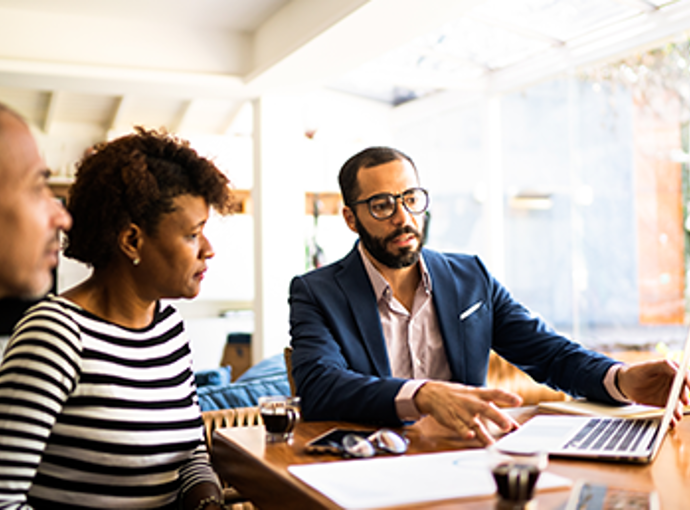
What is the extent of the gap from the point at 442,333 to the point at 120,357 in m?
0.83

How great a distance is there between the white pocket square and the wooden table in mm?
385

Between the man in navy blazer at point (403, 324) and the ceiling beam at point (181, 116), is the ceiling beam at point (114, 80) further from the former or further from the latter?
the man in navy blazer at point (403, 324)

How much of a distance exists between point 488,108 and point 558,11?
55.3 inches

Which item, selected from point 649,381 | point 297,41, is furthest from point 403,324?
point 297,41

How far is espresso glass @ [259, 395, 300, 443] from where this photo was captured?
1.32 metres

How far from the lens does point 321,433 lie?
137cm

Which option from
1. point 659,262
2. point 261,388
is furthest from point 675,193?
point 261,388

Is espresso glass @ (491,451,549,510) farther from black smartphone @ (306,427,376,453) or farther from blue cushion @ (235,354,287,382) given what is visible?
blue cushion @ (235,354,287,382)

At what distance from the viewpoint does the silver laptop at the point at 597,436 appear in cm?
112

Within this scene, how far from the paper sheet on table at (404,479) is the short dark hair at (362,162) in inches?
39.7

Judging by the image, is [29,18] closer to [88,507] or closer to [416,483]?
[88,507]

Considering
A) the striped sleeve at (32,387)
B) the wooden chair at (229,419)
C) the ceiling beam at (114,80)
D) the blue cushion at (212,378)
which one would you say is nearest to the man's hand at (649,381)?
the wooden chair at (229,419)

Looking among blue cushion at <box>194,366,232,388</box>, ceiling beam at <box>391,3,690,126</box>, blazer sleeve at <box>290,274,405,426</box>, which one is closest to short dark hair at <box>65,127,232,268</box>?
blazer sleeve at <box>290,274,405,426</box>

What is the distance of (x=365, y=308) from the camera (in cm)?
178
